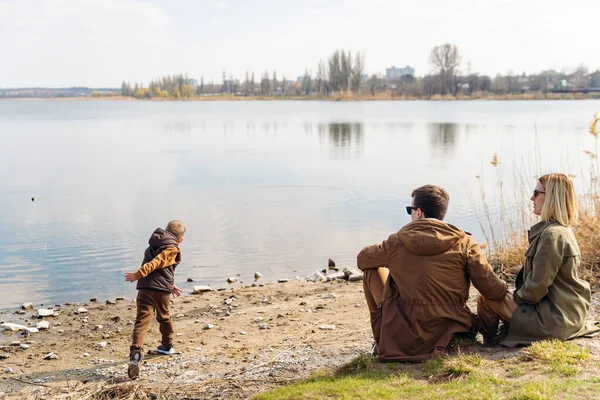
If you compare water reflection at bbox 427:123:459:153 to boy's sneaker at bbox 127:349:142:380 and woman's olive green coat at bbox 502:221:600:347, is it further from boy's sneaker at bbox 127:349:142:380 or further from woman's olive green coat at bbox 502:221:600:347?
boy's sneaker at bbox 127:349:142:380

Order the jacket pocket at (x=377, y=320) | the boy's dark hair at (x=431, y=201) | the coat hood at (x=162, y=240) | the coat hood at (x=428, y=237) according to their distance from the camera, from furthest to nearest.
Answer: the coat hood at (x=162, y=240) → the jacket pocket at (x=377, y=320) → the boy's dark hair at (x=431, y=201) → the coat hood at (x=428, y=237)

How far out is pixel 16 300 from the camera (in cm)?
1002

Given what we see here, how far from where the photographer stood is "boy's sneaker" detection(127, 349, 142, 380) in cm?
Answer: 596

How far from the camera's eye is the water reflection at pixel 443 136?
105 ft

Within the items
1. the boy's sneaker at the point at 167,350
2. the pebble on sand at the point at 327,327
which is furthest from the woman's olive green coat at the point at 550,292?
the boy's sneaker at the point at 167,350

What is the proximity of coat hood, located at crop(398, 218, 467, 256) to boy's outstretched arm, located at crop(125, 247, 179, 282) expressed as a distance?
2.33m

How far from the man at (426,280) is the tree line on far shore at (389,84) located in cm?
11458

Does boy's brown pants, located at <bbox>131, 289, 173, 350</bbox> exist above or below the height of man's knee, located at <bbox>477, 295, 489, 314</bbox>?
below

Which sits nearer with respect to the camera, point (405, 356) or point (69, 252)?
point (405, 356)

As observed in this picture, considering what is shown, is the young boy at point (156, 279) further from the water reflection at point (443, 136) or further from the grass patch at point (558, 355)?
the water reflection at point (443, 136)

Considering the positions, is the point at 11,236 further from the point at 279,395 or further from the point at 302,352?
the point at 279,395

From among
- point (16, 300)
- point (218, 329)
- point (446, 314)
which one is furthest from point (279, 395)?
point (16, 300)

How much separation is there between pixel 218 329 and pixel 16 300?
3.85 m

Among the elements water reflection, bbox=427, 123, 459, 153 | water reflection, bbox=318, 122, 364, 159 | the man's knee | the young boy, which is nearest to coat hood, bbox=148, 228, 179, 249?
the young boy
